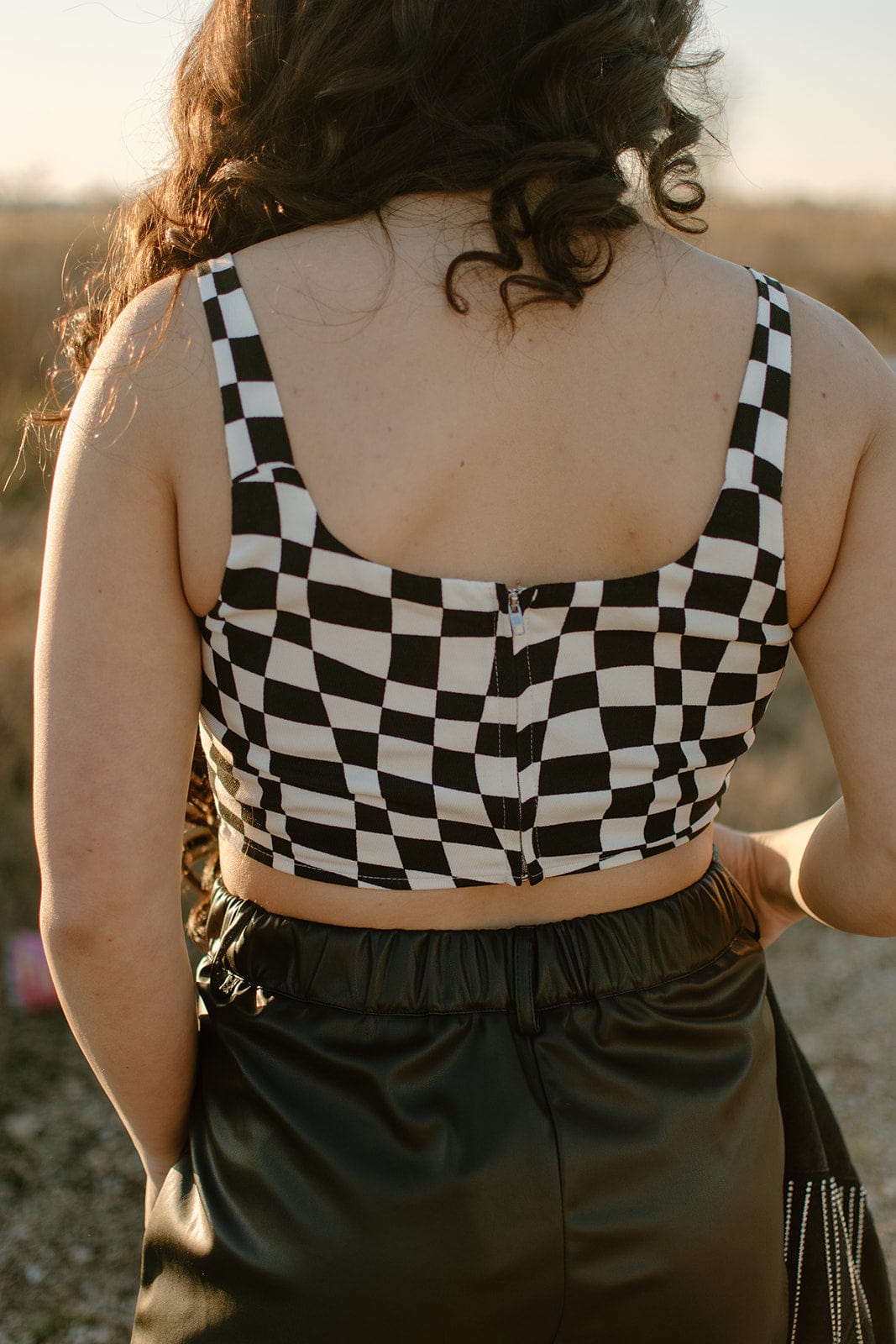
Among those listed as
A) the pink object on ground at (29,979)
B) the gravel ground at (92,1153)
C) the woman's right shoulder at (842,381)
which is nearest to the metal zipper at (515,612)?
the woman's right shoulder at (842,381)

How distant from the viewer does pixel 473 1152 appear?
1.09 m

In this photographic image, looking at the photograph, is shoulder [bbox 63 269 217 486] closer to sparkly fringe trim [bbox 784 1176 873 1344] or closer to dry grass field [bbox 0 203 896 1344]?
dry grass field [bbox 0 203 896 1344]

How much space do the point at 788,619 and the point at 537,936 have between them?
44 cm

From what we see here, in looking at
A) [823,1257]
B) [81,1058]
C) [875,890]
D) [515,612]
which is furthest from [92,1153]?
[515,612]

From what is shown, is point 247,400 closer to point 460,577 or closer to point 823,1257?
point 460,577

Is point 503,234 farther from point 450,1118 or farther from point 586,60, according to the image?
point 450,1118

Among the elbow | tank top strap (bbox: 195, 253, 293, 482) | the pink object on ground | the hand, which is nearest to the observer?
tank top strap (bbox: 195, 253, 293, 482)

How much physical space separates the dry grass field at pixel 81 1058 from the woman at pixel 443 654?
36cm

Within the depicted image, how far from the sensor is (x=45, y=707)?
3.61ft

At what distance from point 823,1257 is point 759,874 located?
0.49m

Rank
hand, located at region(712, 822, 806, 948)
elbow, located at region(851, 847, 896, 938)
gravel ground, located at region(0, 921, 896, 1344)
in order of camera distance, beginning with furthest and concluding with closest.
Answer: gravel ground, located at region(0, 921, 896, 1344) < hand, located at region(712, 822, 806, 948) < elbow, located at region(851, 847, 896, 938)

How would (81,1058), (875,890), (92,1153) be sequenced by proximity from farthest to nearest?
(81,1058)
(92,1153)
(875,890)

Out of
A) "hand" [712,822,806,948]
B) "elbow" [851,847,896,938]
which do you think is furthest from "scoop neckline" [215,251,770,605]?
"hand" [712,822,806,948]

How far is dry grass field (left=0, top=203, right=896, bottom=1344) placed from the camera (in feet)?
7.48
